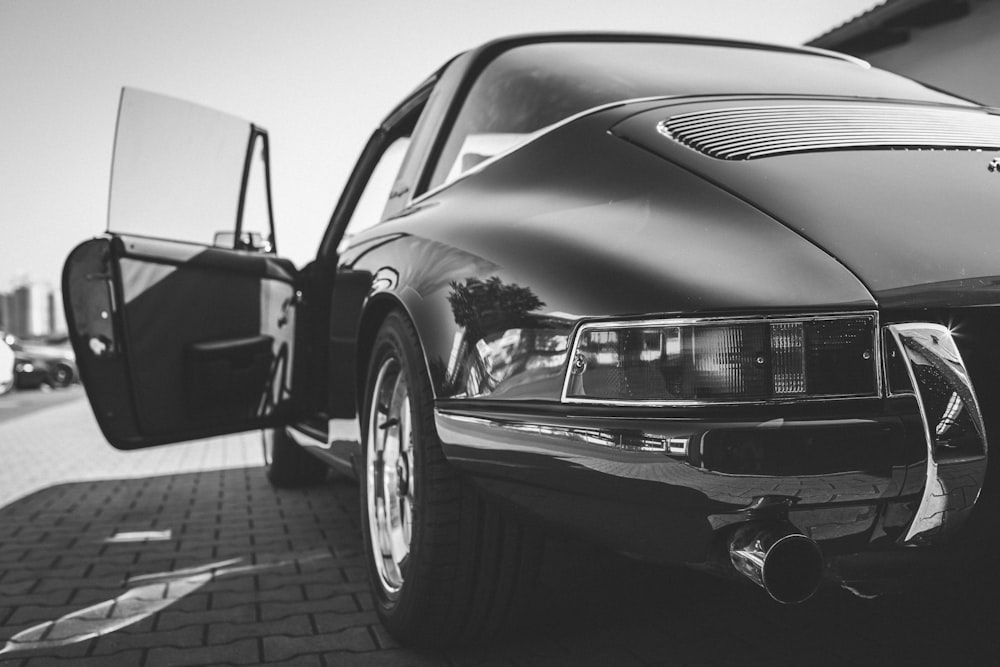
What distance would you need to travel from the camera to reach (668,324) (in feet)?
4.84

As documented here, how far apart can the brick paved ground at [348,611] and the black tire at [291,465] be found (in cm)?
76

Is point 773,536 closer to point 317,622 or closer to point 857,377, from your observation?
point 857,377

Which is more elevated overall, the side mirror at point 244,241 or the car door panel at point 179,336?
the side mirror at point 244,241

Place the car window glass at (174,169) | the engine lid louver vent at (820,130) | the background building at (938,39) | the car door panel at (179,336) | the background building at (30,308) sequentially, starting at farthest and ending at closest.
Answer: the background building at (30,308) → the background building at (938,39) → the car window glass at (174,169) → the car door panel at (179,336) → the engine lid louver vent at (820,130)

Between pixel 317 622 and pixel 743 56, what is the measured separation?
7.02ft

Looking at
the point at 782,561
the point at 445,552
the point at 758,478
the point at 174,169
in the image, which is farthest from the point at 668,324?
the point at 174,169

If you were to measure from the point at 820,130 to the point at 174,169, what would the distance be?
263 centimetres

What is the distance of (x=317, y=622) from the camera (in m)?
2.62

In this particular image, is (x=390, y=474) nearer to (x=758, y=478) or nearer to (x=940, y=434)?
(x=758, y=478)

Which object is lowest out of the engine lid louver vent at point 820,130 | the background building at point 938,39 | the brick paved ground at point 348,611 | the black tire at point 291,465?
the brick paved ground at point 348,611

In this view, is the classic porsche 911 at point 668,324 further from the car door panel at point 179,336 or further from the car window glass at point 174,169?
the car window glass at point 174,169

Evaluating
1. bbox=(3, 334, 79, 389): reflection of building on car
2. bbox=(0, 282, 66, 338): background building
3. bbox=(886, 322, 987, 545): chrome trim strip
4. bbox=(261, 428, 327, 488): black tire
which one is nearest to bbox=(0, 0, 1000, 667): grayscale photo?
bbox=(886, 322, 987, 545): chrome trim strip

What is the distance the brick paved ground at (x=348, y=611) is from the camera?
2.15 m

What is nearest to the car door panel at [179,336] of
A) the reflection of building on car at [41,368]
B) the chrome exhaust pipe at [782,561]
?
the chrome exhaust pipe at [782,561]
